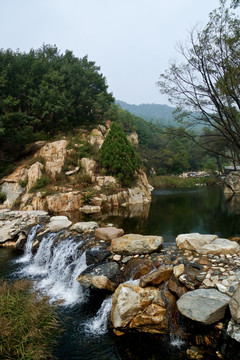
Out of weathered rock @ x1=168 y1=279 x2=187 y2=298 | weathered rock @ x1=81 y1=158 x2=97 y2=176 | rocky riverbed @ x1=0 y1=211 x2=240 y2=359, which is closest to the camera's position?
rocky riverbed @ x1=0 y1=211 x2=240 y2=359

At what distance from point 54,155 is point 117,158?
5.11m

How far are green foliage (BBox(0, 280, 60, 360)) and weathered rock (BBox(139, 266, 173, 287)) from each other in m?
2.16

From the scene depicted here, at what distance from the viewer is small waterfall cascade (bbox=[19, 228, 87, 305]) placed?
639 cm

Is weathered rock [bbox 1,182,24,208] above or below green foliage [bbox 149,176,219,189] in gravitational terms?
above

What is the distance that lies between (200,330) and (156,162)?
3495 centimetres

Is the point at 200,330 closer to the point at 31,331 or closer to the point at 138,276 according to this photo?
the point at 138,276

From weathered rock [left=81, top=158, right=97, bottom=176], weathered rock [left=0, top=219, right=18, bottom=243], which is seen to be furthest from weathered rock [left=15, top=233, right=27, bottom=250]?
weathered rock [left=81, top=158, right=97, bottom=176]

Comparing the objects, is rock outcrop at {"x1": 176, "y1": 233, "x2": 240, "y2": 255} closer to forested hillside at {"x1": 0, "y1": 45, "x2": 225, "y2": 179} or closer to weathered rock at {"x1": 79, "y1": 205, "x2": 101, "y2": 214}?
forested hillside at {"x1": 0, "y1": 45, "x2": 225, "y2": 179}

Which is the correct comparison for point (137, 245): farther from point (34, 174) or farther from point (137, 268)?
point (34, 174)

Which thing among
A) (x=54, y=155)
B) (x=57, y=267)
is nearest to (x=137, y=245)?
(x=57, y=267)

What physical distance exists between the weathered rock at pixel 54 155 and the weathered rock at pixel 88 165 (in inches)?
64.0

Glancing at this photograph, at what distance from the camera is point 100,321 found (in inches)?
201

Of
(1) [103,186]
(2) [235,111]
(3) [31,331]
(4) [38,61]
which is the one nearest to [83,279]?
(3) [31,331]

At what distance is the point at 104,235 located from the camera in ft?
Result: 26.6
